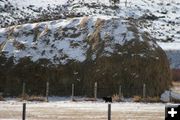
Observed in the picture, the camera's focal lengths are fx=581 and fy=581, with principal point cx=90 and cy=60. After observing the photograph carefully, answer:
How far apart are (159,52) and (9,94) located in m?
10.1

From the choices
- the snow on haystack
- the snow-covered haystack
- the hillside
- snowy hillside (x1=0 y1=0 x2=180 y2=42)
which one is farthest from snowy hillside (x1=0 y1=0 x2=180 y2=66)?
the snow on haystack

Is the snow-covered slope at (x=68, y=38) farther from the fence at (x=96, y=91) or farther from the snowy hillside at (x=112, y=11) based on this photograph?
the snowy hillside at (x=112, y=11)

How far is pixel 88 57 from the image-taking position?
3722cm

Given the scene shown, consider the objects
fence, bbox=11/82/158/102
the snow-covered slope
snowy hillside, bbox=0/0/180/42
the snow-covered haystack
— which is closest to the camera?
fence, bbox=11/82/158/102

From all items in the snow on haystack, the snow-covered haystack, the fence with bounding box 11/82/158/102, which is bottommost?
the snow on haystack

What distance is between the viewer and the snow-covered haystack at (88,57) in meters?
36.3

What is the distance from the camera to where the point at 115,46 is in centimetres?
3753

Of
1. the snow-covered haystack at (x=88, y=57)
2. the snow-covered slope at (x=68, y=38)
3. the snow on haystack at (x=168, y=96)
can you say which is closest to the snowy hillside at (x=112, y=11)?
the snow-covered slope at (x=68, y=38)

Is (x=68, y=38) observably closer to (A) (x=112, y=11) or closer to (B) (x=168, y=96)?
(B) (x=168, y=96)

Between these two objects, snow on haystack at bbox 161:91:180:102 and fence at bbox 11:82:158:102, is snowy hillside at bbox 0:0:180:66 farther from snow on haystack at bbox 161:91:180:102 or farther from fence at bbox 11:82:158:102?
snow on haystack at bbox 161:91:180:102

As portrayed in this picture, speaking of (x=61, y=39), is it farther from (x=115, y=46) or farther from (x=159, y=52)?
(x=159, y=52)

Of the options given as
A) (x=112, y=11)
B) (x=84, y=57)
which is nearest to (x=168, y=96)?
A: (x=84, y=57)

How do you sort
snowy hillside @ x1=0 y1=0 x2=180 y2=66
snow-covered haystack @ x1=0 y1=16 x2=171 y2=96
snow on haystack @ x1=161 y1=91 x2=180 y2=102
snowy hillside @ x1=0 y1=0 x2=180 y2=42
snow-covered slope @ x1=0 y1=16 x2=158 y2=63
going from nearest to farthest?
snow on haystack @ x1=161 y1=91 x2=180 y2=102 < snow-covered haystack @ x1=0 y1=16 x2=171 y2=96 < snow-covered slope @ x1=0 y1=16 x2=158 y2=63 < snowy hillside @ x1=0 y1=0 x2=180 y2=66 < snowy hillside @ x1=0 y1=0 x2=180 y2=42

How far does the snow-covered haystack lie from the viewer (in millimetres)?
36312
